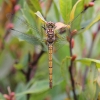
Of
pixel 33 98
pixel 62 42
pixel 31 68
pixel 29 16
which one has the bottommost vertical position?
pixel 33 98

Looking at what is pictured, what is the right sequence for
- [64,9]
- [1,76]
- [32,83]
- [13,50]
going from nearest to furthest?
[64,9], [32,83], [13,50], [1,76]

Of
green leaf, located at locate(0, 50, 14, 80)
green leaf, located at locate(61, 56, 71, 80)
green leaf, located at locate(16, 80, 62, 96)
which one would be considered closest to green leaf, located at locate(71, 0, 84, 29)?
green leaf, located at locate(61, 56, 71, 80)

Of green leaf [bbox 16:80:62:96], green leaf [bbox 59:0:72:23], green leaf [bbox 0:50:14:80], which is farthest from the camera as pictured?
green leaf [bbox 0:50:14:80]

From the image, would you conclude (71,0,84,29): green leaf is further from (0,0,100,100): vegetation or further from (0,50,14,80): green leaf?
(0,50,14,80): green leaf

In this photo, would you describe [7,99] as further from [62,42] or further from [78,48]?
[78,48]

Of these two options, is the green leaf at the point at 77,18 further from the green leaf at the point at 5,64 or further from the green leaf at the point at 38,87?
the green leaf at the point at 5,64

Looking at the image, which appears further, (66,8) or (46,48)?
(46,48)

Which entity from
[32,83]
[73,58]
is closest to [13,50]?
[32,83]

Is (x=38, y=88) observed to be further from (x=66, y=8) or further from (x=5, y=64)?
(x=5, y=64)

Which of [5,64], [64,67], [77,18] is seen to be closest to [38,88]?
[64,67]
